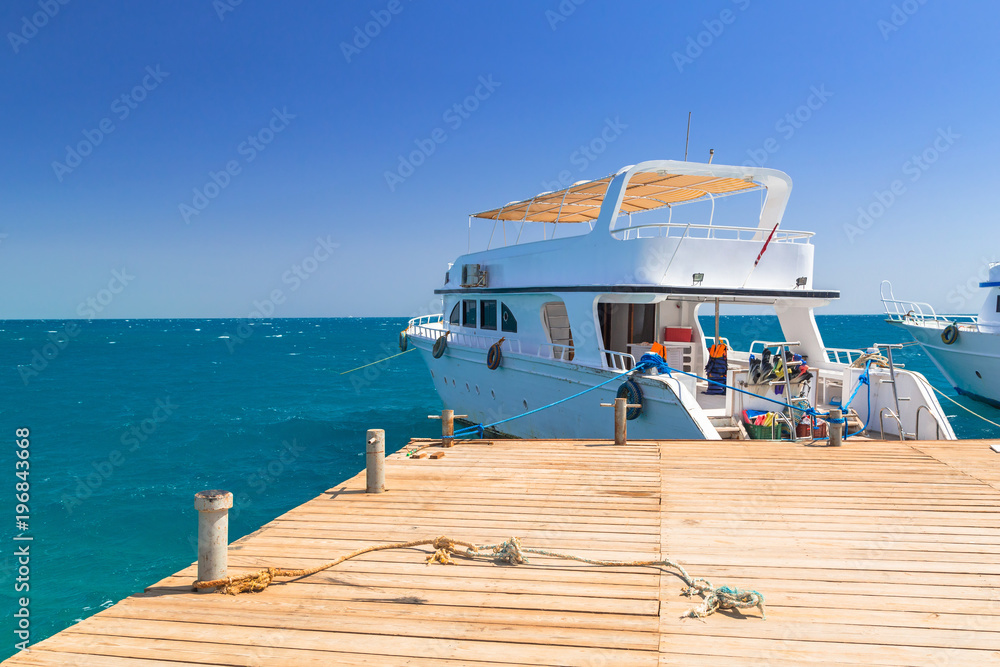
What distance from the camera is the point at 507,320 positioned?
1672 centimetres

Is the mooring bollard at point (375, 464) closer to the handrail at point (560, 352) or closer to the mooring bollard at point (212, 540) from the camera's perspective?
the mooring bollard at point (212, 540)

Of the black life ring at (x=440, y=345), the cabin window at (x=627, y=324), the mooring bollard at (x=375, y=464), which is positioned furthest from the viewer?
the black life ring at (x=440, y=345)

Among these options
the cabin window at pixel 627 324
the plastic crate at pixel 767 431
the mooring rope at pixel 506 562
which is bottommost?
the plastic crate at pixel 767 431

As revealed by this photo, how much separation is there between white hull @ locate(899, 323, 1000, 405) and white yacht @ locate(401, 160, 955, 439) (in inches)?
630

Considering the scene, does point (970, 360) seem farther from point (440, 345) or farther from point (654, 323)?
point (440, 345)

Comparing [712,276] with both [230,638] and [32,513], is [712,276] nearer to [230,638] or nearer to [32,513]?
[230,638]

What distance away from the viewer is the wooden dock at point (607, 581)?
10.7 feet

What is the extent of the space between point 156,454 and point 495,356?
1114 centimetres

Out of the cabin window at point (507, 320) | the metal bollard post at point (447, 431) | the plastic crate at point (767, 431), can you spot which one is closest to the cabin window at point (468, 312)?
the cabin window at point (507, 320)

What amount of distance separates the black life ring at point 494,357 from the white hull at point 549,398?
143 mm

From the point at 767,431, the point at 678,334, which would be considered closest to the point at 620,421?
the point at 767,431

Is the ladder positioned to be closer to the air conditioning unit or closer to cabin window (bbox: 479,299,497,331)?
cabin window (bbox: 479,299,497,331)

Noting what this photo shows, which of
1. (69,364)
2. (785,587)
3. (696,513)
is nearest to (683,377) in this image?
(696,513)

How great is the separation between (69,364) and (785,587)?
60893 millimetres
